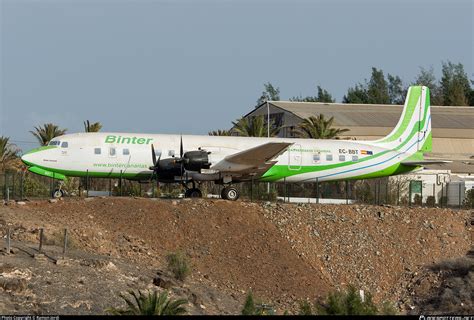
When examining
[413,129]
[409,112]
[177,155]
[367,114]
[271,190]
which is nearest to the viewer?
[177,155]

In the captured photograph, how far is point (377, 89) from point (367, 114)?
4805 centimetres

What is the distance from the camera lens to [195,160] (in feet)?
143

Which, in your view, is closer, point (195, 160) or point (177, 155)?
point (195, 160)

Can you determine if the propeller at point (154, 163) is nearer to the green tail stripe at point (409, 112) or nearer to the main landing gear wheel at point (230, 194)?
the main landing gear wheel at point (230, 194)

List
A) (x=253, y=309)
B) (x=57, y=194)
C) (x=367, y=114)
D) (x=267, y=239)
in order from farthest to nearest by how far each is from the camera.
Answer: (x=367, y=114) → (x=57, y=194) → (x=267, y=239) → (x=253, y=309)

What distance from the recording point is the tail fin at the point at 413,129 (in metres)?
52.5

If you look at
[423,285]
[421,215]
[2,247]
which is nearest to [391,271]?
[423,285]

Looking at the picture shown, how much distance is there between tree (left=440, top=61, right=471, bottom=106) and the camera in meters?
125

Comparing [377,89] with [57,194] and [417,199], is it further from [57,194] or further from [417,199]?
[57,194]

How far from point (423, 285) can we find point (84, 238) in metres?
14.7

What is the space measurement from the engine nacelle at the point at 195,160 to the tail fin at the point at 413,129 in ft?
39.3

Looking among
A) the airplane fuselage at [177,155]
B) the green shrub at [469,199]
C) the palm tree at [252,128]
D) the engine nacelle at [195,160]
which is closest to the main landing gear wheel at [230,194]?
the airplane fuselage at [177,155]

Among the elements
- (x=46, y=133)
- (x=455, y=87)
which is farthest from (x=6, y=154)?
(x=455, y=87)

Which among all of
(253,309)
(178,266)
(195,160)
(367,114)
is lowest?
(253,309)
